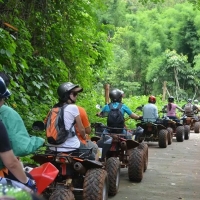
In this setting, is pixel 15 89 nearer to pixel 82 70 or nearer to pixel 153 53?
pixel 82 70

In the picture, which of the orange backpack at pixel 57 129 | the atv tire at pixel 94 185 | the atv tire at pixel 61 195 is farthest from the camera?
the orange backpack at pixel 57 129

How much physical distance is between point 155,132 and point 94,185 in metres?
8.69

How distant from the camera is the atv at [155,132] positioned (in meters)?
13.1

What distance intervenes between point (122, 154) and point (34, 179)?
13.4 feet

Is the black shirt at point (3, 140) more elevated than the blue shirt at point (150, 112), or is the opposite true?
the black shirt at point (3, 140)

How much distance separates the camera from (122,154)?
25.4 ft

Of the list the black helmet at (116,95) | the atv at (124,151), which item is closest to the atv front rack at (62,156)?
the atv at (124,151)

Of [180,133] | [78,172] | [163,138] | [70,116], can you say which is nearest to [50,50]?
[163,138]

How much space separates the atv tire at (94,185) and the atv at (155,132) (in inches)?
314

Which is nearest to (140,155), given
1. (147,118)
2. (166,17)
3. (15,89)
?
(15,89)

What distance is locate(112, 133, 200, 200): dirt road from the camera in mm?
6699

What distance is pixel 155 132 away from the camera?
13547 millimetres

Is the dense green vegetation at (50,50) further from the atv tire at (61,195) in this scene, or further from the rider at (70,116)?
the atv tire at (61,195)

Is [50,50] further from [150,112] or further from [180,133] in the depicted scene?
[180,133]
